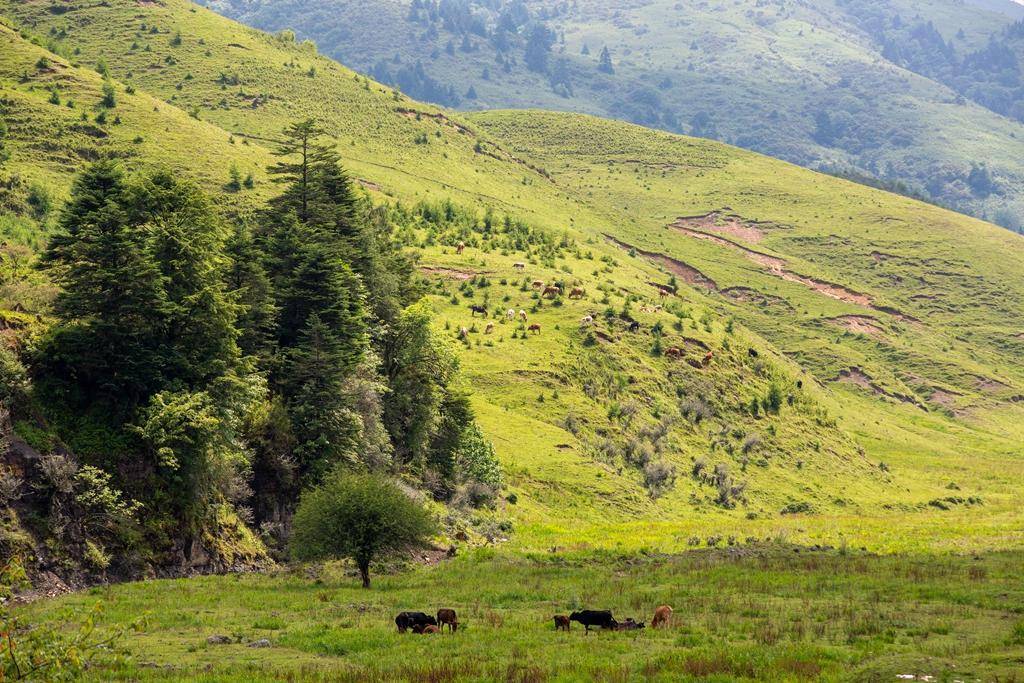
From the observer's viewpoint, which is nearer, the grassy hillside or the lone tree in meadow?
the lone tree in meadow

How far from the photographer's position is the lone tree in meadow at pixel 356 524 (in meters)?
44.3

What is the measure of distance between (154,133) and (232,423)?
75333mm

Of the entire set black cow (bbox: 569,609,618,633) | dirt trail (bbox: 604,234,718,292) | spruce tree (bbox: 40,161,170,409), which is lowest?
black cow (bbox: 569,609,618,633)

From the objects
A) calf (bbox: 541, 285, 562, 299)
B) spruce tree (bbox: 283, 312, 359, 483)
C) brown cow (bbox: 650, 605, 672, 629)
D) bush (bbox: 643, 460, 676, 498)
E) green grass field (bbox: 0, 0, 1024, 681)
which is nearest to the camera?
green grass field (bbox: 0, 0, 1024, 681)

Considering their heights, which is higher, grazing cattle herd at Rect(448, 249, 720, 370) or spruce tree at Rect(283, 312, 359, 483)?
grazing cattle herd at Rect(448, 249, 720, 370)

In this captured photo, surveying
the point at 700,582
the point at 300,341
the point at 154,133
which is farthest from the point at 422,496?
the point at 154,133

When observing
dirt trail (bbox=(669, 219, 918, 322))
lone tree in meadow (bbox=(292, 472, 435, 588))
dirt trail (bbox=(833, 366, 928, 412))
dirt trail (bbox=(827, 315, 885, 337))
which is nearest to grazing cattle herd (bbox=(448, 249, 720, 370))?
dirt trail (bbox=(833, 366, 928, 412))

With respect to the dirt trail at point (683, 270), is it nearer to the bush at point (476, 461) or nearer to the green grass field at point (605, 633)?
the bush at point (476, 461)

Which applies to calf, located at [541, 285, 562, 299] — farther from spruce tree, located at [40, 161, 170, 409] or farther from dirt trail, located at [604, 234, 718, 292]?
dirt trail, located at [604, 234, 718, 292]

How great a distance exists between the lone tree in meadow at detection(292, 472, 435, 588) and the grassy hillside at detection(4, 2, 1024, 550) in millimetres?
15368

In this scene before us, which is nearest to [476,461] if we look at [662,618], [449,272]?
[662,618]

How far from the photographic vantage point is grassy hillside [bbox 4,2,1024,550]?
7869 cm

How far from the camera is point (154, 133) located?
115 meters

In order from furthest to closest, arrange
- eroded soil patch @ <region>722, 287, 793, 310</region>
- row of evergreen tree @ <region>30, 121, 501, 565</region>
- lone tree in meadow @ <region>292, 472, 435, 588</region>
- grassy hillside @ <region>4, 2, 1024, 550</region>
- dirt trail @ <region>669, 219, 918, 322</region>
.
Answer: dirt trail @ <region>669, 219, 918, 322</region> → eroded soil patch @ <region>722, 287, 793, 310</region> → grassy hillside @ <region>4, 2, 1024, 550</region> → row of evergreen tree @ <region>30, 121, 501, 565</region> → lone tree in meadow @ <region>292, 472, 435, 588</region>
